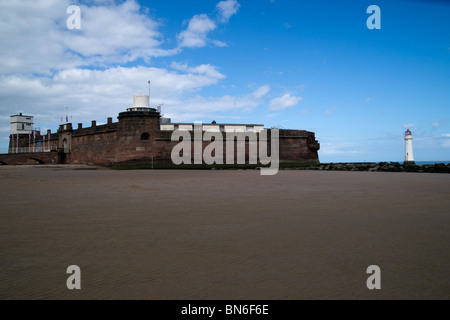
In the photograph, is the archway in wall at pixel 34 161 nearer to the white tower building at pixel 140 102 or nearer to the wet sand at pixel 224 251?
the white tower building at pixel 140 102

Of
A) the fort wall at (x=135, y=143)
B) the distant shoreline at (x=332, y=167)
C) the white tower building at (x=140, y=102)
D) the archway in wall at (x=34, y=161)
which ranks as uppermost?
the white tower building at (x=140, y=102)

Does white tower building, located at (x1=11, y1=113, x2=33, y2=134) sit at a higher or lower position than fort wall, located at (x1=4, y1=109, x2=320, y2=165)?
higher

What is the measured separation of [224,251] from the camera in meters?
3.32

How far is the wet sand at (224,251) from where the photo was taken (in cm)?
241

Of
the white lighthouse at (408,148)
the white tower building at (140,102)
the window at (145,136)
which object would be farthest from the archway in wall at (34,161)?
the white lighthouse at (408,148)

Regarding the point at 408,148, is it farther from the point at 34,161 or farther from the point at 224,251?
the point at 224,251

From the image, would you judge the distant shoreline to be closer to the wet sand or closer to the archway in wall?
the archway in wall

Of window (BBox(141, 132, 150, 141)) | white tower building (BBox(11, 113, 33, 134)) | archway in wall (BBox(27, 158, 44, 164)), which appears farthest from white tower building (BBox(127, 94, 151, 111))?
white tower building (BBox(11, 113, 33, 134))

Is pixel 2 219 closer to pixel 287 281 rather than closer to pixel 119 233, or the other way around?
pixel 119 233

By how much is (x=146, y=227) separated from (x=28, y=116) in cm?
5473

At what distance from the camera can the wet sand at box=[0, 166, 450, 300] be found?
241 cm

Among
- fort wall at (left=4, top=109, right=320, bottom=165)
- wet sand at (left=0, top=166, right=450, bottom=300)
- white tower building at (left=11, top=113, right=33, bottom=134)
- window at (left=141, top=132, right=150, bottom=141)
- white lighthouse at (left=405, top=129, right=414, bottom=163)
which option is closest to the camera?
wet sand at (left=0, top=166, right=450, bottom=300)

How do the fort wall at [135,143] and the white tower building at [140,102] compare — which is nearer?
the fort wall at [135,143]
